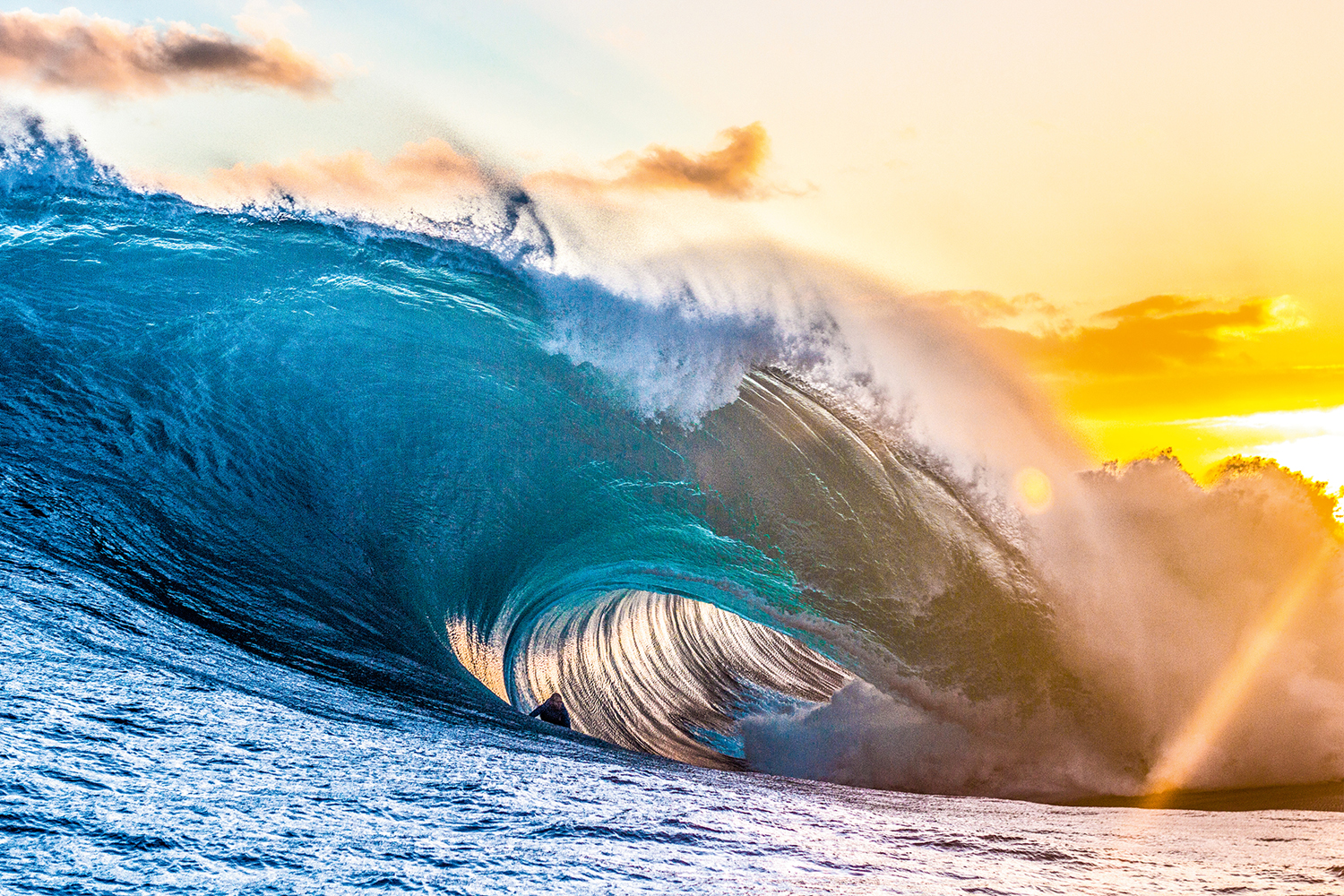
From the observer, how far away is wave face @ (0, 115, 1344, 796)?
5.33m

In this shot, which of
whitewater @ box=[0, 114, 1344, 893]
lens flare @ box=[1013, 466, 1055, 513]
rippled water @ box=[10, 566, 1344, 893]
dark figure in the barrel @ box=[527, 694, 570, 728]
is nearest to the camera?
rippled water @ box=[10, 566, 1344, 893]

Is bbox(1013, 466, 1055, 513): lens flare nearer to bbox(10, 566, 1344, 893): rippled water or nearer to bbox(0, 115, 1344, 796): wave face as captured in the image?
bbox(0, 115, 1344, 796): wave face

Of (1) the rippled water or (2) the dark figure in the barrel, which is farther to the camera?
(2) the dark figure in the barrel

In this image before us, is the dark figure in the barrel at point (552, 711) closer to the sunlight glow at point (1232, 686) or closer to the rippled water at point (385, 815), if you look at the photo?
the rippled water at point (385, 815)

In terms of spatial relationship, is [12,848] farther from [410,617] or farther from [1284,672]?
[1284,672]

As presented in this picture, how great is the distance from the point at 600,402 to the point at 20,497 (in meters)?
3.78

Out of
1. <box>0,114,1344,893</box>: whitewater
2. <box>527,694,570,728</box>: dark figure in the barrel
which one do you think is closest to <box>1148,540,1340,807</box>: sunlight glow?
<box>0,114,1344,893</box>: whitewater

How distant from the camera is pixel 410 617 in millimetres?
4891

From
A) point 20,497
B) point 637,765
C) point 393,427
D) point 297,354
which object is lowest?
point 637,765

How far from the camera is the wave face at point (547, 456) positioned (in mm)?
5328

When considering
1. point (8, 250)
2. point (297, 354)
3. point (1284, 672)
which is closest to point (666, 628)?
point (297, 354)

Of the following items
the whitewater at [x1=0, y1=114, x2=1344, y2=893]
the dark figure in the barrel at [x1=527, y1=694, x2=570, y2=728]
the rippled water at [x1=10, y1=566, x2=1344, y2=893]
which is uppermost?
the whitewater at [x1=0, y1=114, x2=1344, y2=893]

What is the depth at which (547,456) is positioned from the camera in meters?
6.13

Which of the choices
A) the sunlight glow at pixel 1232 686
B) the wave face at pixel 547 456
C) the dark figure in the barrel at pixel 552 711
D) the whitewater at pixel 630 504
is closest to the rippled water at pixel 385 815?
the whitewater at pixel 630 504
